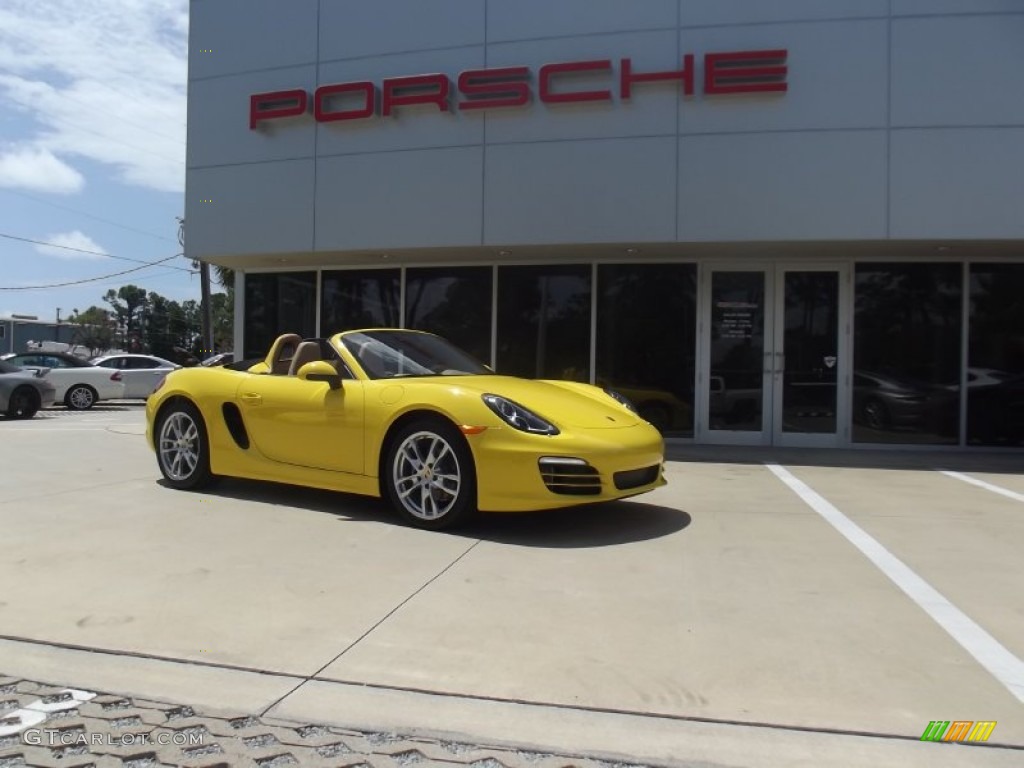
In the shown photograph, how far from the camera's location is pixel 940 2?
28.8ft

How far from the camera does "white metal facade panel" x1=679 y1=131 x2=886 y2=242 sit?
29.0 feet

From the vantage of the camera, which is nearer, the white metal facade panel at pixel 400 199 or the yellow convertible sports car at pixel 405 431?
the yellow convertible sports car at pixel 405 431

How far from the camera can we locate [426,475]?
17.1 feet

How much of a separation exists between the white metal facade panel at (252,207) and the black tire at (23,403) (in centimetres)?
581

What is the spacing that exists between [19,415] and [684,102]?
13480 millimetres

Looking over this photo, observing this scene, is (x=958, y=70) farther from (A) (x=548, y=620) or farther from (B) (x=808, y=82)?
(A) (x=548, y=620)

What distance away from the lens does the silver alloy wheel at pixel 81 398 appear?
1814 cm

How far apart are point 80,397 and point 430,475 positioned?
16415 millimetres

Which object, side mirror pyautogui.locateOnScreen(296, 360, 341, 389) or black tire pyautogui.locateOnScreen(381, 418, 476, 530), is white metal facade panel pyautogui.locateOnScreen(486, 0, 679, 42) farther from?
black tire pyautogui.locateOnScreen(381, 418, 476, 530)

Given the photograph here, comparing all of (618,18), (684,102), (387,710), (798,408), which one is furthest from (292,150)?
(387,710)

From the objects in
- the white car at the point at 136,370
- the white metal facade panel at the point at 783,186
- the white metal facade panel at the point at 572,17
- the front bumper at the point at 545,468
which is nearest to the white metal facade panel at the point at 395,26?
the white metal facade panel at the point at 572,17

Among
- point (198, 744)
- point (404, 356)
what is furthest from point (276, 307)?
point (198, 744)

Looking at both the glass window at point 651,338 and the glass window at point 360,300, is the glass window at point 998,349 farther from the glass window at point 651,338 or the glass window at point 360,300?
the glass window at point 360,300

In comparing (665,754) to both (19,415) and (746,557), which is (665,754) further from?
(19,415)
